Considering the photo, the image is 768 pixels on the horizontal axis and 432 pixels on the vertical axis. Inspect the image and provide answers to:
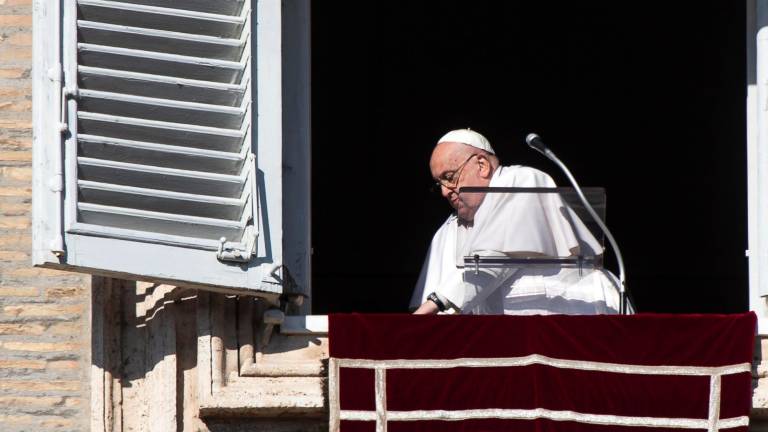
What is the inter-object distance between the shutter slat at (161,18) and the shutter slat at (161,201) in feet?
1.78

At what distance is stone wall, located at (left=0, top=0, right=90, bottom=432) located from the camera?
7.25 m

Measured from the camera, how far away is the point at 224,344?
7.12m

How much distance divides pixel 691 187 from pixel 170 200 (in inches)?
219

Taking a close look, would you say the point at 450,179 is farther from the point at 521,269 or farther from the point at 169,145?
the point at 169,145

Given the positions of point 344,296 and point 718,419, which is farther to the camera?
point 344,296

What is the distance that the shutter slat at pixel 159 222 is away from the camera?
22.6 ft

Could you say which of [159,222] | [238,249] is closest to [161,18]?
[159,222]

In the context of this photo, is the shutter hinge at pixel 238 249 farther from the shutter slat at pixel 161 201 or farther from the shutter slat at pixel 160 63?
the shutter slat at pixel 160 63

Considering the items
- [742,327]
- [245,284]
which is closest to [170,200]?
[245,284]

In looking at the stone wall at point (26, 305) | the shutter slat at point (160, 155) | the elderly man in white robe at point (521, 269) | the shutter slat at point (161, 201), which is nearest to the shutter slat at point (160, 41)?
the shutter slat at point (160, 155)

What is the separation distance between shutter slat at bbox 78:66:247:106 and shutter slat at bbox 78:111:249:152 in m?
0.09

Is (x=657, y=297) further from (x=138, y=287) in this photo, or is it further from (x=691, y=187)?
(x=138, y=287)

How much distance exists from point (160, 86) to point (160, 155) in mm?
220

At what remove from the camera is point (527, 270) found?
7.32 meters
